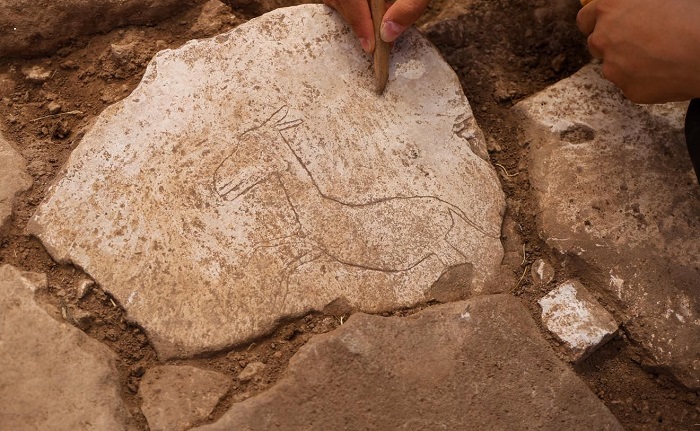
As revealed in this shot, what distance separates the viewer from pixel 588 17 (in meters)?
1.72

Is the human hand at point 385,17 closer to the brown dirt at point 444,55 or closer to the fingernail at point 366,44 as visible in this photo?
the fingernail at point 366,44

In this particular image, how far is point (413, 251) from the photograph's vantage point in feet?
5.10

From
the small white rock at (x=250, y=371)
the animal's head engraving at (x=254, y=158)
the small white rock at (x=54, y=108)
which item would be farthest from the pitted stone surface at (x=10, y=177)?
the small white rock at (x=250, y=371)

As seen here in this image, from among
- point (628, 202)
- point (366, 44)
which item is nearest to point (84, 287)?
point (366, 44)

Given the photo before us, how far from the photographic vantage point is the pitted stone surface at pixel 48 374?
1.35 meters

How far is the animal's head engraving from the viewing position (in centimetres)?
155

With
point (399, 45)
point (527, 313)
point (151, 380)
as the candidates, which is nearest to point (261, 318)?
point (151, 380)

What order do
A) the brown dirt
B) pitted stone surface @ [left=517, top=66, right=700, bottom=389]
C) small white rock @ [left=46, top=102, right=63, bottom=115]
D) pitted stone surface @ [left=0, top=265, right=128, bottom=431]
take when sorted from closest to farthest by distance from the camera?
pitted stone surface @ [left=0, top=265, right=128, bottom=431]
the brown dirt
pitted stone surface @ [left=517, top=66, right=700, bottom=389]
small white rock @ [left=46, top=102, right=63, bottom=115]

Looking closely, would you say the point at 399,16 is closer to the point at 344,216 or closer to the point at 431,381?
the point at 344,216

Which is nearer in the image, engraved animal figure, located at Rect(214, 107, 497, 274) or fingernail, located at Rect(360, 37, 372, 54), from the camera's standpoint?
engraved animal figure, located at Rect(214, 107, 497, 274)

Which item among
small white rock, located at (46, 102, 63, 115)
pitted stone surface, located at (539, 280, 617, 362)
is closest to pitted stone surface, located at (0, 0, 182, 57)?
small white rock, located at (46, 102, 63, 115)

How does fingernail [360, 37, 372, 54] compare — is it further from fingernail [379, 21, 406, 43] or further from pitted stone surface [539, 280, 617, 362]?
pitted stone surface [539, 280, 617, 362]

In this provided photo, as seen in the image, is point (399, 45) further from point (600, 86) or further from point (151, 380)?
point (151, 380)

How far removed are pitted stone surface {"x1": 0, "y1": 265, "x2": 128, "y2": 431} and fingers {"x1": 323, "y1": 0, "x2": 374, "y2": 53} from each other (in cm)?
86
